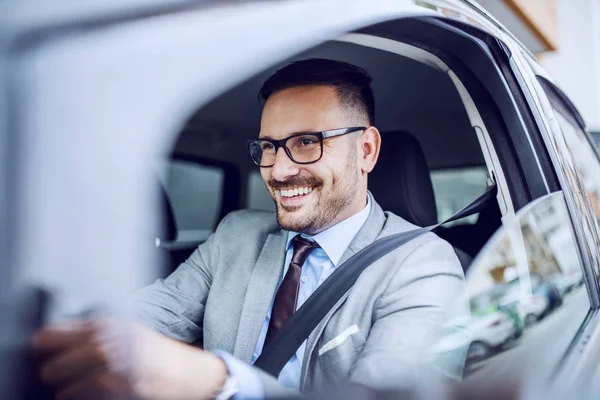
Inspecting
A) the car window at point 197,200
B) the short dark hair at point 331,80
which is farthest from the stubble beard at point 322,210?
the car window at point 197,200

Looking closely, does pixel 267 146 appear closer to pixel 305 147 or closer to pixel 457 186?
pixel 305 147

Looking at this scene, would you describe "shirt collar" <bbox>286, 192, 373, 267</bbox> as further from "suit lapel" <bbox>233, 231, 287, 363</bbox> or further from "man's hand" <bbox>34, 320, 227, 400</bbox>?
"man's hand" <bbox>34, 320, 227, 400</bbox>

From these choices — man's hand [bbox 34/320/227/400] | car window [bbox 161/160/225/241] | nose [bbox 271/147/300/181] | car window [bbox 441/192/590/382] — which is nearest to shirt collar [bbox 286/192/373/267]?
nose [bbox 271/147/300/181]

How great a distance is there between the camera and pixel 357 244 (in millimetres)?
1689

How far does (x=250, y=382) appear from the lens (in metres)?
0.80

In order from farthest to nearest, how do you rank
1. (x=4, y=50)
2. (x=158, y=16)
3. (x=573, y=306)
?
(x=573, y=306) < (x=158, y=16) < (x=4, y=50)

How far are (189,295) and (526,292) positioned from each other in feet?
3.64

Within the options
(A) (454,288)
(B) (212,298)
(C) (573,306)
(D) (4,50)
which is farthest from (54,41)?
(C) (573,306)

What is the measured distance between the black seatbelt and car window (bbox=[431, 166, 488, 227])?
2.41ft

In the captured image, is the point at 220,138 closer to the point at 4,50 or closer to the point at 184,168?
the point at 184,168

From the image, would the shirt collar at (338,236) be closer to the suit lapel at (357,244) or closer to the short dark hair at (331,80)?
the suit lapel at (357,244)

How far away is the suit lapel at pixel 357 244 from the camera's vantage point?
141 centimetres

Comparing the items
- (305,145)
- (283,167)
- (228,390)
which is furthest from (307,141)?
(228,390)

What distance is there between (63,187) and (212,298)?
123 cm
